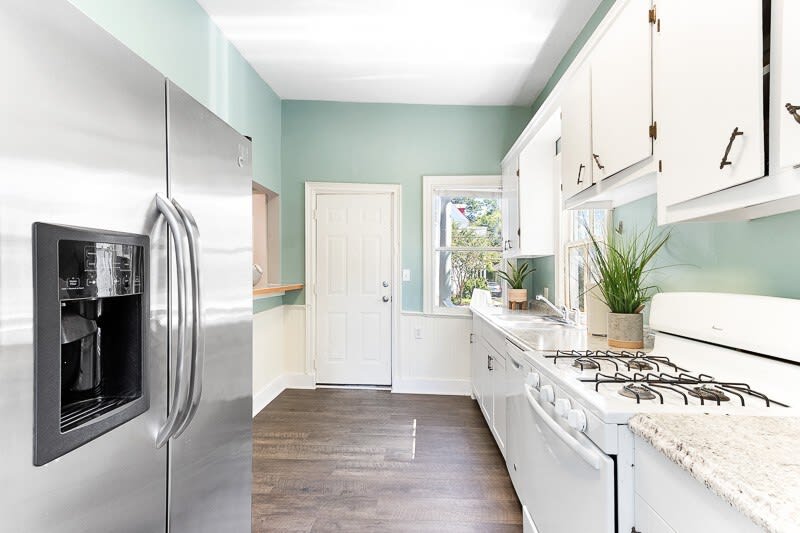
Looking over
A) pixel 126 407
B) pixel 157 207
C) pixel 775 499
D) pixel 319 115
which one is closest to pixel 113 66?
pixel 157 207

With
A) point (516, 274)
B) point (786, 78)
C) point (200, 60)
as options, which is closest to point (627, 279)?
point (786, 78)

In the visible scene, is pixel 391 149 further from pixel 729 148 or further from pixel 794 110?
pixel 794 110

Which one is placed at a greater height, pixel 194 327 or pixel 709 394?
pixel 194 327

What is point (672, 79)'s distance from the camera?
4.10 feet

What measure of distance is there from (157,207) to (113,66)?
0.88ft

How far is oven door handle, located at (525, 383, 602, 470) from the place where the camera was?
102cm

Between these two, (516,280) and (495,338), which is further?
(516,280)

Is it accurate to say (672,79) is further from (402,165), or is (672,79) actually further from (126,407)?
(402,165)

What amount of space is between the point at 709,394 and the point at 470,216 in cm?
321

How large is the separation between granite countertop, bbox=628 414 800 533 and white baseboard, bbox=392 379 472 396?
3.16m

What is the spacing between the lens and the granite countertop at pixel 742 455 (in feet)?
1.88

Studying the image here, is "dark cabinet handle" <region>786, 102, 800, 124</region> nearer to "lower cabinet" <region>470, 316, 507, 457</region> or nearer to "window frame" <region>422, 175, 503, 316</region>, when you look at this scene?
"lower cabinet" <region>470, 316, 507, 457</region>

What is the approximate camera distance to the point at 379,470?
8.01ft

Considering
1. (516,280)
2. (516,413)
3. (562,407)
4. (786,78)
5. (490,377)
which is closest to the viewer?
(786,78)
